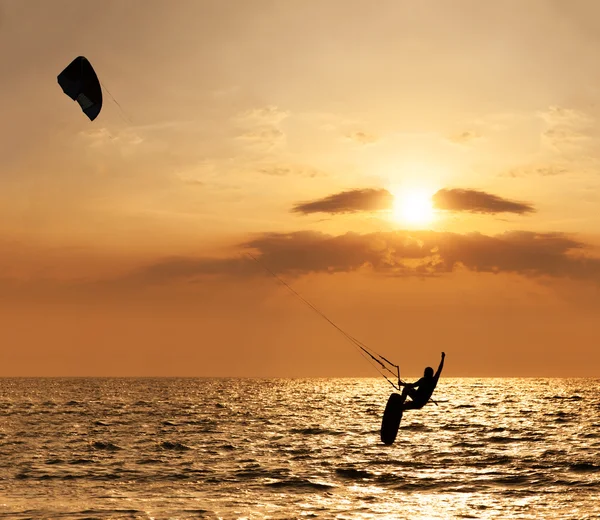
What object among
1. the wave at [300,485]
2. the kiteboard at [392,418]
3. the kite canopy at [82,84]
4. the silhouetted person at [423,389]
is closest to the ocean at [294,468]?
the wave at [300,485]

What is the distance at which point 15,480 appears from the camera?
3516cm

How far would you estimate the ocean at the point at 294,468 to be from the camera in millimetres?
29719

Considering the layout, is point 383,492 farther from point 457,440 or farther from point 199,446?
point 457,440

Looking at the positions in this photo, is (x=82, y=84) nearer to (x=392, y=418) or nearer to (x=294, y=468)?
(x=392, y=418)

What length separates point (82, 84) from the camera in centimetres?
2438

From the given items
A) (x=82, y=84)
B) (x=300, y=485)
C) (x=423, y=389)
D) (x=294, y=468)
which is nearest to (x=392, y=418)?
(x=423, y=389)

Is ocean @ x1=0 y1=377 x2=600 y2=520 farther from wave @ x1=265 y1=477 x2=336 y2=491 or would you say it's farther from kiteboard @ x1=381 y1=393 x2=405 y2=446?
kiteboard @ x1=381 y1=393 x2=405 y2=446

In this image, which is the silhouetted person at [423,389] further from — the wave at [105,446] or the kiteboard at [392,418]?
the wave at [105,446]

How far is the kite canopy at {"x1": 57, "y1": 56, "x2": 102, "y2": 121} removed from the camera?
24156 millimetres

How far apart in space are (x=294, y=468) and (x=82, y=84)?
80.5 feet

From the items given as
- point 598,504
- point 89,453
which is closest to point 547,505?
point 598,504

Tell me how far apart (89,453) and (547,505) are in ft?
90.6

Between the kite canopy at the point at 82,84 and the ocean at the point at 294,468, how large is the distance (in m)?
14.8

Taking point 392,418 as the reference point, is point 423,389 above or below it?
above
